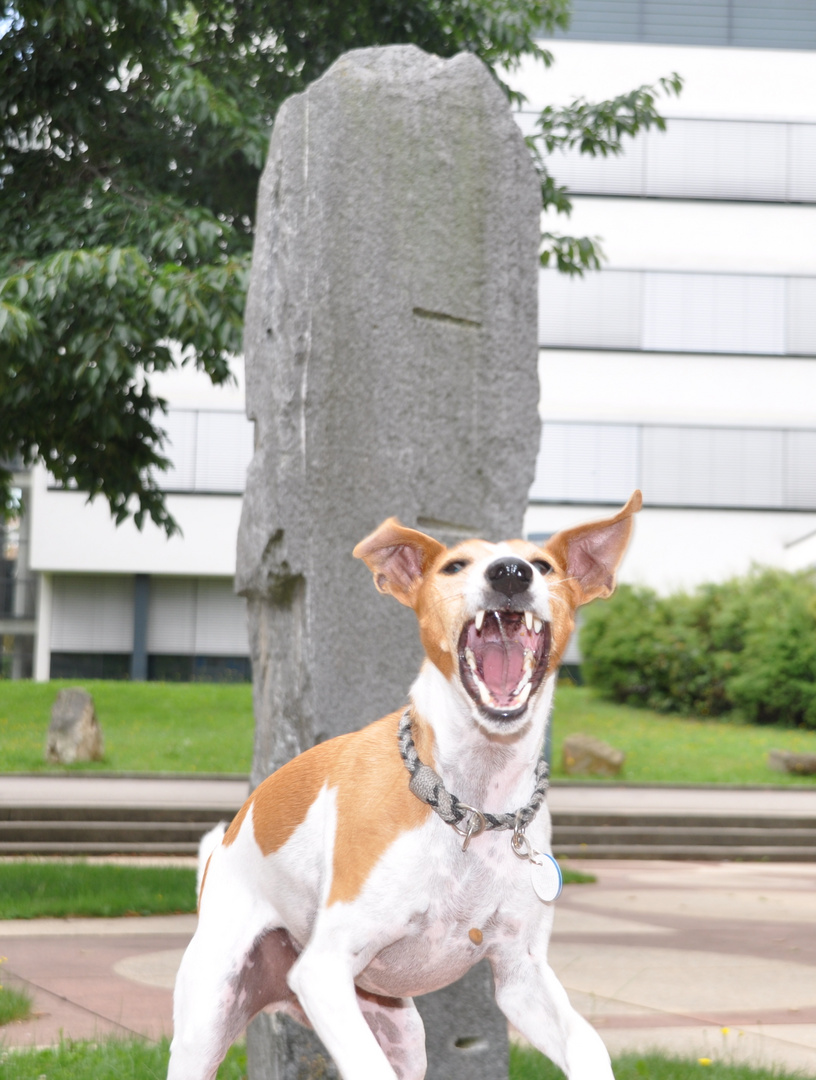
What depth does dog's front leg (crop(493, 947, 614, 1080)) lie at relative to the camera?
2.02 m

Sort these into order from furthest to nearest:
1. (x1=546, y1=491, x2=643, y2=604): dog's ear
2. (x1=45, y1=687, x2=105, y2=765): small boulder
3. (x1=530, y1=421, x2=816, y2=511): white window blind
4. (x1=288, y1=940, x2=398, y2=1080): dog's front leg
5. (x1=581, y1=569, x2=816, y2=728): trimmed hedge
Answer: (x1=530, y1=421, x2=816, y2=511): white window blind < (x1=581, y1=569, x2=816, y2=728): trimmed hedge < (x1=45, y1=687, x2=105, y2=765): small boulder < (x1=546, y1=491, x2=643, y2=604): dog's ear < (x1=288, y1=940, x2=398, y2=1080): dog's front leg

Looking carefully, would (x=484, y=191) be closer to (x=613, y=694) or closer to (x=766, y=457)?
(x=613, y=694)

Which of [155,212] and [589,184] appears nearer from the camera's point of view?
[155,212]

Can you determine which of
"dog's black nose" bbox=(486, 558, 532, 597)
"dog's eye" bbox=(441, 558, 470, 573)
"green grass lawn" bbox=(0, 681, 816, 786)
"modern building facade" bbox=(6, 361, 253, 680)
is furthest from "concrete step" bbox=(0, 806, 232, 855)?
"modern building facade" bbox=(6, 361, 253, 680)

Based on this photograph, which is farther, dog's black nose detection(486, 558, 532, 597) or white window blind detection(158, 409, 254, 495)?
white window blind detection(158, 409, 254, 495)

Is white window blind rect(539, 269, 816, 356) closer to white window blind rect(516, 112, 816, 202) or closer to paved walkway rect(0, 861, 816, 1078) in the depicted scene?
white window blind rect(516, 112, 816, 202)

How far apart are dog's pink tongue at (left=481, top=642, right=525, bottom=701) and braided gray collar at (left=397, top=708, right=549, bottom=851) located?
8.9 inches

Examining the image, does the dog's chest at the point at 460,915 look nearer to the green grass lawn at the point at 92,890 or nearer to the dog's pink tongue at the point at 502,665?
the dog's pink tongue at the point at 502,665

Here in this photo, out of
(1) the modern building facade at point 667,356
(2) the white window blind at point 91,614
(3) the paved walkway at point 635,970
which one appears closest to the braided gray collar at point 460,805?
(3) the paved walkway at point 635,970

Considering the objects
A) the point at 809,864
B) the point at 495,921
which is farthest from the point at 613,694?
the point at 495,921

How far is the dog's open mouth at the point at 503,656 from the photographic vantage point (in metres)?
2.09

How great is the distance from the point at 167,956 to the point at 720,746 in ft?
51.3

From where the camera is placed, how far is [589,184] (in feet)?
91.0

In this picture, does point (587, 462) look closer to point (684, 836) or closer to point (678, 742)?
point (678, 742)
